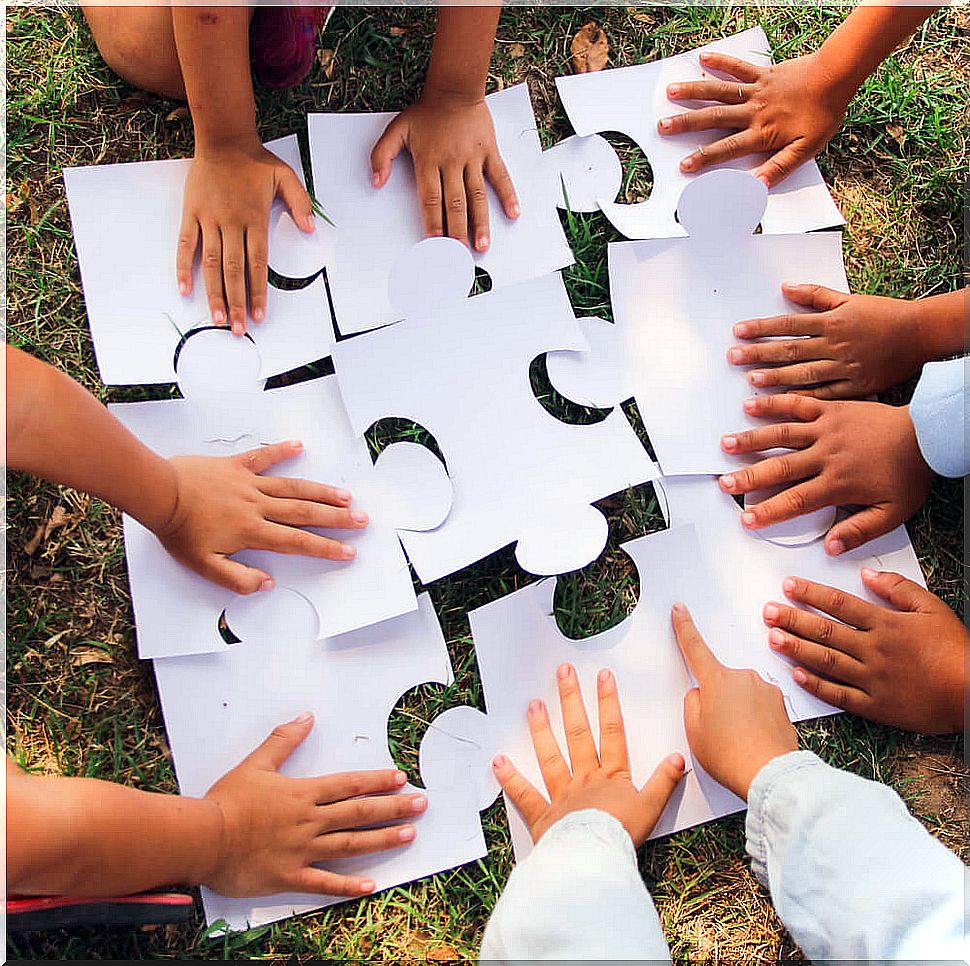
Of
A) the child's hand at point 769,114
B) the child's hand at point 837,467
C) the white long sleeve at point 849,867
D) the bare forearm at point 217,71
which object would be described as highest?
→ the bare forearm at point 217,71

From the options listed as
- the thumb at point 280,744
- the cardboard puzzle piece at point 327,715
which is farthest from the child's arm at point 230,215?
the thumb at point 280,744

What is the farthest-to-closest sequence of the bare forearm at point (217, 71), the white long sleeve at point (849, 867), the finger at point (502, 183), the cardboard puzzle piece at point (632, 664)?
1. the finger at point (502, 183)
2. the cardboard puzzle piece at point (632, 664)
3. the bare forearm at point (217, 71)
4. the white long sleeve at point (849, 867)

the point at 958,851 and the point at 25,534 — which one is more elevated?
the point at 25,534

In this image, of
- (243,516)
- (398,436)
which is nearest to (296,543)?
(243,516)

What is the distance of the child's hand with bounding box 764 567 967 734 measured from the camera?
48.9 inches

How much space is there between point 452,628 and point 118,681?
41 cm

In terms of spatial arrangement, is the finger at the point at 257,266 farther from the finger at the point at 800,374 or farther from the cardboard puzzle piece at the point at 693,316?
the finger at the point at 800,374

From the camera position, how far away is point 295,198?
130 cm

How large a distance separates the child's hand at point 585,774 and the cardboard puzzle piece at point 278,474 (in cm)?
22

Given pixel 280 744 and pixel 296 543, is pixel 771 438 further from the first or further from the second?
pixel 280 744

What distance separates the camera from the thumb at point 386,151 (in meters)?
1.31

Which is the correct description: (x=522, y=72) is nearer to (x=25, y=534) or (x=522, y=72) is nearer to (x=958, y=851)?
(x=25, y=534)

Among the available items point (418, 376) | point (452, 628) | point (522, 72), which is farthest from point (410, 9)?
point (452, 628)

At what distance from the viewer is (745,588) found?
127 cm
